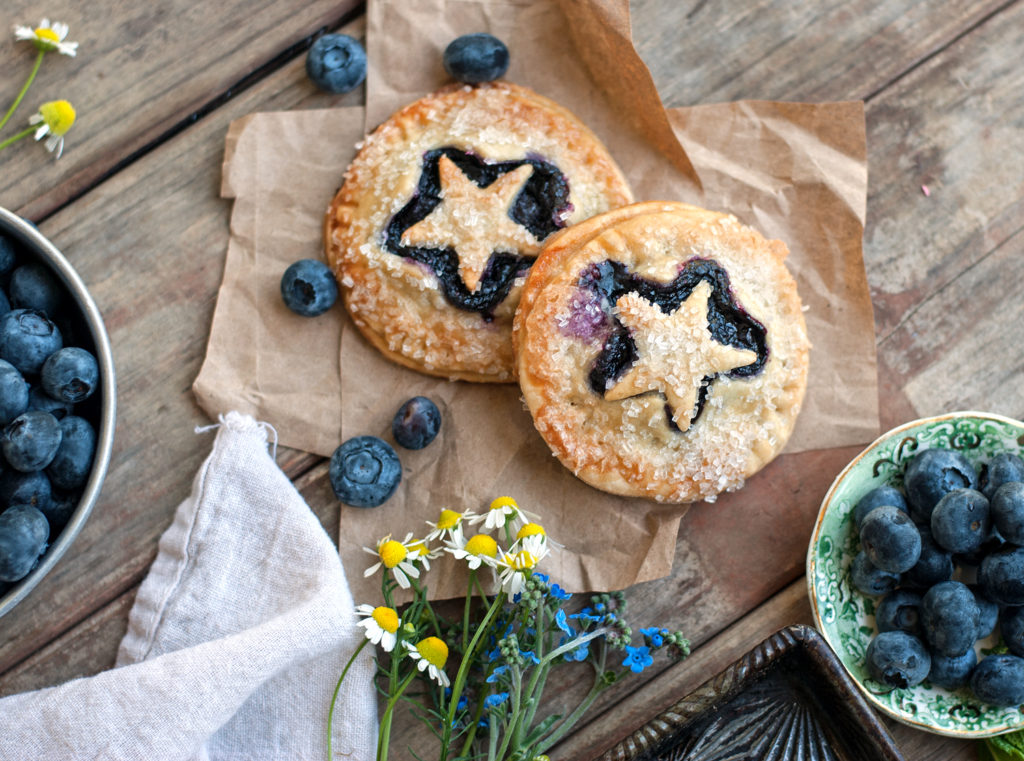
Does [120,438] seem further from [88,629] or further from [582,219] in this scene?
[582,219]

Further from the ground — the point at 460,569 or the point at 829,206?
the point at 829,206

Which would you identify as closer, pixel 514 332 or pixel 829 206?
pixel 514 332

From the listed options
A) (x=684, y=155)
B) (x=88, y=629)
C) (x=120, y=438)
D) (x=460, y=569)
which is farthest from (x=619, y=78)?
(x=88, y=629)

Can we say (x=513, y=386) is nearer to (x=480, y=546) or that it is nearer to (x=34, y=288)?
(x=480, y=546)

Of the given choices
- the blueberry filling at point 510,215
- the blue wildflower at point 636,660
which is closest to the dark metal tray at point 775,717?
the blue wildflower at point 636,660

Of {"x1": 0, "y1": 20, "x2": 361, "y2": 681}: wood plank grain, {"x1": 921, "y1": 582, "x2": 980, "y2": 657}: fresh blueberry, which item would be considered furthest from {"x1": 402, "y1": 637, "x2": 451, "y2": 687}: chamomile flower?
{"x1": 921, "y1": 582, "x2": 980, "y2": 657}: fresh blueberry

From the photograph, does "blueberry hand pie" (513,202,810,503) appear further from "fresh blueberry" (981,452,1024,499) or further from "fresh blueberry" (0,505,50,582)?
"fresh blueberry" (0,505,50,582)

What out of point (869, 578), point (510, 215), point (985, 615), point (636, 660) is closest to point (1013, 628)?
point (985, 615)
